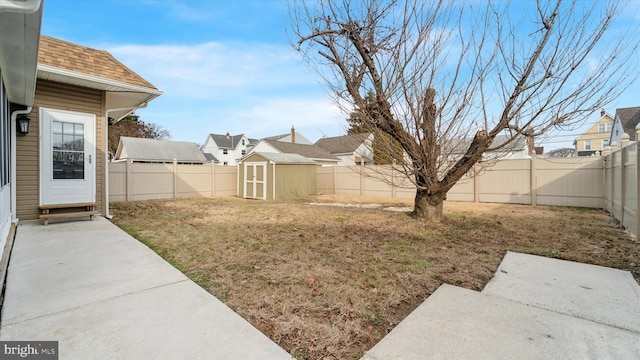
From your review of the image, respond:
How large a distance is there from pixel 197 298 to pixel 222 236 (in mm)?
2604

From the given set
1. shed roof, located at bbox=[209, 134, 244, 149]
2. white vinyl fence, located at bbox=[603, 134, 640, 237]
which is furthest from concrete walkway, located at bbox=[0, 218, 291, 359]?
shed roof, located at bbox=[209, 134, 244, 149]

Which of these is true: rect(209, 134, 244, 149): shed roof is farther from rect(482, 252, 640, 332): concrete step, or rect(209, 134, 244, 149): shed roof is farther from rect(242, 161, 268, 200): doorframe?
rect(482, 252, 640, 332): concrete step

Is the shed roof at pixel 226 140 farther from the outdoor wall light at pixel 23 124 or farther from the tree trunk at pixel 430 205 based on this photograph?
the tree trunk at pixel 430 205

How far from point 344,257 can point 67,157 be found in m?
6.19

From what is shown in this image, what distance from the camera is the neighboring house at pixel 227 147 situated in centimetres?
3853

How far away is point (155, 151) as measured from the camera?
24.9 meters

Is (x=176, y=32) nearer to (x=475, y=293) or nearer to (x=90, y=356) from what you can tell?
(x=90, y=356)

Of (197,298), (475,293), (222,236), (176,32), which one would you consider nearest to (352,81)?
(222,236)

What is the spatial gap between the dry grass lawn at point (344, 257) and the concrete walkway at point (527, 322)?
222 millimetres

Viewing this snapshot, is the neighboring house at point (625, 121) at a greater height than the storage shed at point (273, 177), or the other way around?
the neighboring house at point (625, 121)

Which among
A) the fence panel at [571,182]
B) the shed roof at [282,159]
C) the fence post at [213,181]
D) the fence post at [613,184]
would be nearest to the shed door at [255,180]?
the shed roof at [282,159]

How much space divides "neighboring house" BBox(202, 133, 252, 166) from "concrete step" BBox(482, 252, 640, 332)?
123ft

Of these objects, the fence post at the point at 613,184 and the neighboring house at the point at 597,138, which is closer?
the fence post at the point at 613,184

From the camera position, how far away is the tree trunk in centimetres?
648
